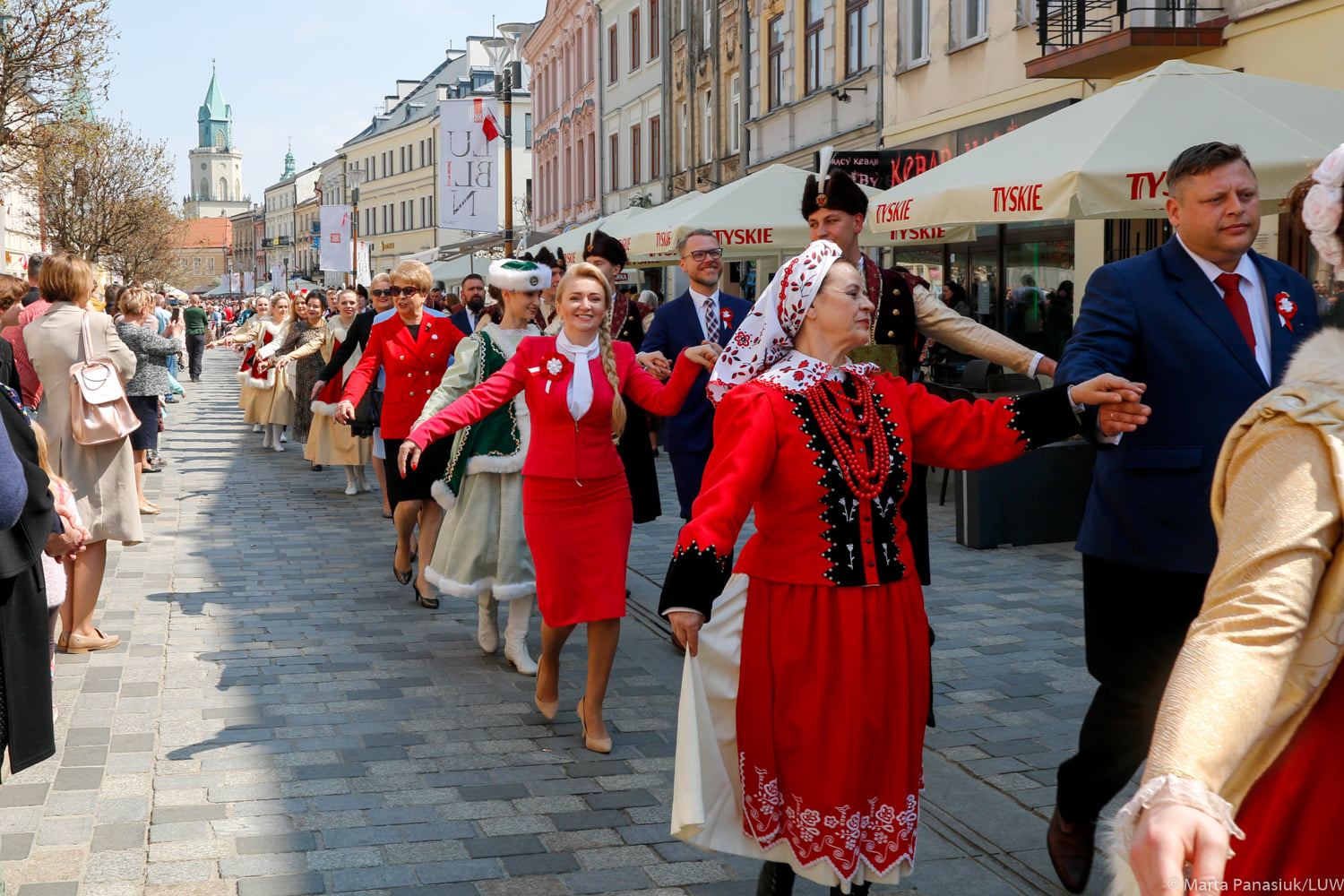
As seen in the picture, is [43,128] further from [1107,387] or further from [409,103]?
[409,103]

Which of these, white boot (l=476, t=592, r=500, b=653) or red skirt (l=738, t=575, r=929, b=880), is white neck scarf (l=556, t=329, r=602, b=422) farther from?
red skirt (l=738, t=575, r=929, b=880)

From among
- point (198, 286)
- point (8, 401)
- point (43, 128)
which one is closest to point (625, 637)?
point (8, 401)

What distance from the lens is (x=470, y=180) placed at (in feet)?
52.5

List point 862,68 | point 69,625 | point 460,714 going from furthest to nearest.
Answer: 1. point 862,68
2. point 69,625
3. point 460,714

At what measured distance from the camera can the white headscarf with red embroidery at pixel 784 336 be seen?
3221mm

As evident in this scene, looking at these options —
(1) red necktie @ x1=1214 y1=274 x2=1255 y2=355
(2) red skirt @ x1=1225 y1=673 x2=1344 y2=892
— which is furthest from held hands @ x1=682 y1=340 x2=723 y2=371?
(2) red skirt @ x1=1225 y1=673 x2=1344 y2=892

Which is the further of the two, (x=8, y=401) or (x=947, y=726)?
(x=947, y=726)

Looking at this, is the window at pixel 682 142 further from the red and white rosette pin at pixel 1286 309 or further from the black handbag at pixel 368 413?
the red and white rosette pin at pixel 1286 309

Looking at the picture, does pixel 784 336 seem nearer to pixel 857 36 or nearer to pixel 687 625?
pixel 687 625

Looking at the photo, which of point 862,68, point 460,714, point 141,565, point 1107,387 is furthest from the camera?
point 862,68

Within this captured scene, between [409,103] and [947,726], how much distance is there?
87.1 meters

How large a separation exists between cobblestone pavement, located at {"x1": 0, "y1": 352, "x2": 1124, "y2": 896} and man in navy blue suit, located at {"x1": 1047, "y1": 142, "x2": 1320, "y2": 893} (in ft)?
2.31

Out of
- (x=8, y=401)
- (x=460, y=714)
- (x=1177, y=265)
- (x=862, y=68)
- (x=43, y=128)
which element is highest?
(x=862, y=68)

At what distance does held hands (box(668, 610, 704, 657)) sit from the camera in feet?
9.56
